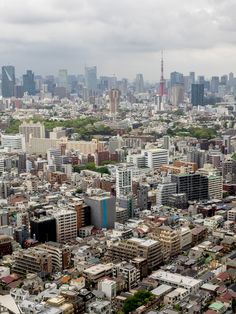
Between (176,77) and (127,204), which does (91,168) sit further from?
(176,77)

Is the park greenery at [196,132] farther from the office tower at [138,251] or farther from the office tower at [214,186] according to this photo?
the office tower at [138,251]

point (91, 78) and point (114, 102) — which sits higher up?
point (91, 78)

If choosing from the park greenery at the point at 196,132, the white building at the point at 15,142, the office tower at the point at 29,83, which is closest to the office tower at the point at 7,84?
the office tower at the point at 29,83

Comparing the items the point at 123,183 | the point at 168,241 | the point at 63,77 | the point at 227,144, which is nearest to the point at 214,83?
the point at 63,77

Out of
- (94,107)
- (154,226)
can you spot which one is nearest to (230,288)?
(154,226)

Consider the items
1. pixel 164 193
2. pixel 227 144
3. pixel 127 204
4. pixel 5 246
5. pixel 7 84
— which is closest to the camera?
pixel 5 246

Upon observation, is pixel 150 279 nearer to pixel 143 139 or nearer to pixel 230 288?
pixel 230 288

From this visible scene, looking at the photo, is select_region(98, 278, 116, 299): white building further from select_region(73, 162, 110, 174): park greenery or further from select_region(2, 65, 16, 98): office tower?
select_region(2, 65, 16, 98): office tower

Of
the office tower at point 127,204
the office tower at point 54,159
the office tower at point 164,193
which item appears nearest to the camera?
the office tower at point 127,204

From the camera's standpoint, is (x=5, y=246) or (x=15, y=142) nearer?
(x=5, y=246)
